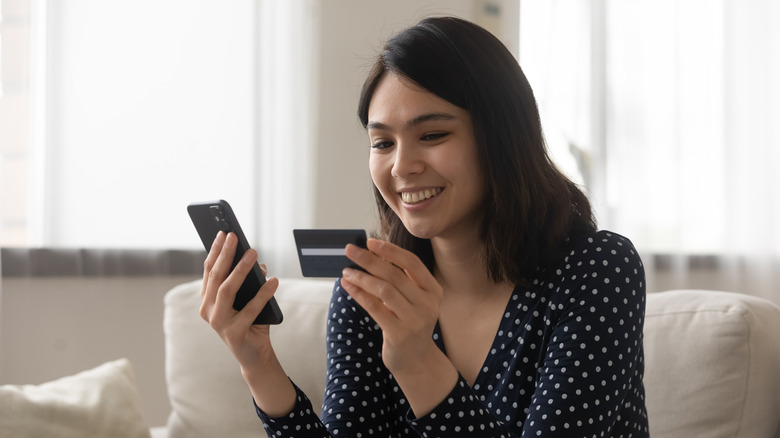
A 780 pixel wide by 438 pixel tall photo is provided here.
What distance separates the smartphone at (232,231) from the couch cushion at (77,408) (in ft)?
1.95

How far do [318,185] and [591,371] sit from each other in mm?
1843

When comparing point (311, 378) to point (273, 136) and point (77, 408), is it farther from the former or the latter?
point (273, 136)

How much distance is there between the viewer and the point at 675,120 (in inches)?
135

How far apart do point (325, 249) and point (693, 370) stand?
0.71 m

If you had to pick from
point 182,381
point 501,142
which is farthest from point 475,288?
point 182,381

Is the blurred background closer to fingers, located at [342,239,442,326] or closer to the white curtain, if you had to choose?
the white curtain

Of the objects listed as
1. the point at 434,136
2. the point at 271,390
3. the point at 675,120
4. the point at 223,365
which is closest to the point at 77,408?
the point at 223,365

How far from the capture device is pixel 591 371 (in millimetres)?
1048

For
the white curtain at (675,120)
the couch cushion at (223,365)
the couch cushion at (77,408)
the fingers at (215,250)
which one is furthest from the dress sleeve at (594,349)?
the white curtain at (675,120)

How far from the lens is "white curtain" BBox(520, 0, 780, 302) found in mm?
3348

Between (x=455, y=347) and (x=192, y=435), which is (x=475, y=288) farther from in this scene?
(x=192, y=435)

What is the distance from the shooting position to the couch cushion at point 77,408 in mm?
1465

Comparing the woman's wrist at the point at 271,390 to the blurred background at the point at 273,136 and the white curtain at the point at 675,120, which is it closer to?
the blurred background at the point at 273,136

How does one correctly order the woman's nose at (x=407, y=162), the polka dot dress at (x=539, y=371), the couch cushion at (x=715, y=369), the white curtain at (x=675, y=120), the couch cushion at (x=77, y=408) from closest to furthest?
the polka dot dress at (x=539, y=371), the woman's nose at (x=407, y=162), the couch cushion at (x=715, y=369), the couch cushion at (x=77, y=408), the white curtain at (x=675, y=120)
